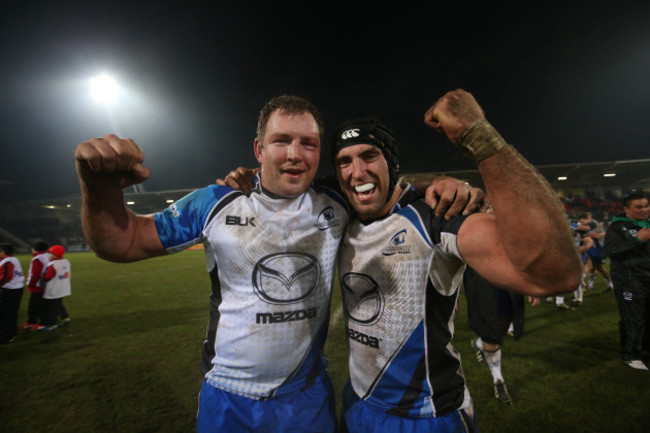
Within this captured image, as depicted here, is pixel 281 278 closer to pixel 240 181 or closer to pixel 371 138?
pixel 240 181

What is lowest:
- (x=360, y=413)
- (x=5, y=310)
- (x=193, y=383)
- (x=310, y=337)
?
(x=193, y=383)

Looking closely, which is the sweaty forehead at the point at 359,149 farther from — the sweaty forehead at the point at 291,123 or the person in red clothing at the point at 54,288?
the person in red clothing at the point at 54,288

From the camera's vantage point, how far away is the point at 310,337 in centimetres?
180

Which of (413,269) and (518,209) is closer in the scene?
(518,209)

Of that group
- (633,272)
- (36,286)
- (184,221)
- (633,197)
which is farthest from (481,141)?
(36,286)

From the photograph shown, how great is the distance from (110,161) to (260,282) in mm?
930

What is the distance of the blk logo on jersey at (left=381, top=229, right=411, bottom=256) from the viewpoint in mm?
1697

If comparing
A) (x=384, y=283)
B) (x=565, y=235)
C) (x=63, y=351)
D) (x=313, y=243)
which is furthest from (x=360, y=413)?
(x=63, y=351)

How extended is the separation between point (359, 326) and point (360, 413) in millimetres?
495

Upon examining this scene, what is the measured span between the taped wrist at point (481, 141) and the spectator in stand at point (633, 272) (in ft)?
18.1

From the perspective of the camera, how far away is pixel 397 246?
171cm

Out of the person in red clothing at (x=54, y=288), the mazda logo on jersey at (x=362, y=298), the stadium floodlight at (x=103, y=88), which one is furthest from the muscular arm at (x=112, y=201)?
the stadium floodlight at (x=103, y=88)

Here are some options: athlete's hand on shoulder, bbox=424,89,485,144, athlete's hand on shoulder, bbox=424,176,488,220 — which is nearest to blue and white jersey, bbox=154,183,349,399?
athlete's hand on shoulder, bbox=424,176,488,220

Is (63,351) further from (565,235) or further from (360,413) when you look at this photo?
(565,235)
